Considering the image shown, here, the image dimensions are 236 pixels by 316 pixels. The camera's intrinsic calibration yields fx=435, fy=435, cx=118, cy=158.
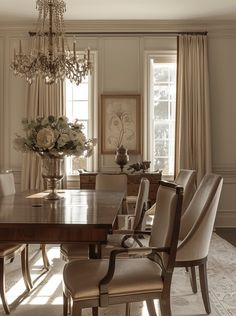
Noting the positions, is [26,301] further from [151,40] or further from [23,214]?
[151,40]

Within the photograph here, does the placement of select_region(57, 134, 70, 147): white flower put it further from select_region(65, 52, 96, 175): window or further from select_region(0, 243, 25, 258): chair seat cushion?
select_region(65, 52, 96, 175): window

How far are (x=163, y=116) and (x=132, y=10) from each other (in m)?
1.54

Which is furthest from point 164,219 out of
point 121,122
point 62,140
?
point 121,122

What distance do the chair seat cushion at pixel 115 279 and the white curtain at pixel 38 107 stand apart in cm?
380

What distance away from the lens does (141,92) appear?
20.2ft

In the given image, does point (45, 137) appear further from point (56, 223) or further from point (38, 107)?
point (38, 107)

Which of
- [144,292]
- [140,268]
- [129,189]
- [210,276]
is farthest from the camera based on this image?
[129,189]

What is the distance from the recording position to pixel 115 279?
2105 millimetres

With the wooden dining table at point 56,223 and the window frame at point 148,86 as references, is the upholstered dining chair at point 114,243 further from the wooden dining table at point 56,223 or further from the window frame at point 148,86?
the window frame at point 148,86

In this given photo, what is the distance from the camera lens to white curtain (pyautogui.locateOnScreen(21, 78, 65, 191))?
5988 mm

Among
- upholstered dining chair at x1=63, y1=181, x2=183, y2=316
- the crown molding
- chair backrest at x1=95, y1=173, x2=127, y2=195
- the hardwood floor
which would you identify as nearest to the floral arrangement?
upholstered dining chair at x1=63, y1=181, x2=183, y2=316

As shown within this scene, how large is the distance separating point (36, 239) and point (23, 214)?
1.10 feet

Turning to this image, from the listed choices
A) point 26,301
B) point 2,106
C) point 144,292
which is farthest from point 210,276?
point 2,106

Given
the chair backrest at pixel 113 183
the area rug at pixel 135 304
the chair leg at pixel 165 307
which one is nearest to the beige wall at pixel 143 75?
the chair backrest at pixel 113 183
